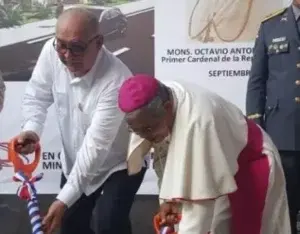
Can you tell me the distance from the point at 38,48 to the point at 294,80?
4.74 feet

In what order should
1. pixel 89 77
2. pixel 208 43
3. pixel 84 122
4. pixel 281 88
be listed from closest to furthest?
1. pixel 89 77
2. pixel 84 122
3. pixel 281 88
4. pixel 208 43

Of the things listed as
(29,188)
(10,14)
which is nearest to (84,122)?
(29,188)

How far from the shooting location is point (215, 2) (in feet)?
13.4

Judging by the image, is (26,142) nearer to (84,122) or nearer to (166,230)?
(84,122)

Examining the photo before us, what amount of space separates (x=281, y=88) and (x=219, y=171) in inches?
49.4

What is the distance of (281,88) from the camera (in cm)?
349

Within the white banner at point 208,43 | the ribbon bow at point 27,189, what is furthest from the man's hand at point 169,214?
the white banner at point 208,43

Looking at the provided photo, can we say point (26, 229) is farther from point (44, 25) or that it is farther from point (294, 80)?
point (294, 80)

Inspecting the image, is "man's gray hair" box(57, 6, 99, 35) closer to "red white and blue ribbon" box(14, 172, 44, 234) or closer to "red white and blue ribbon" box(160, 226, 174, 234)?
"red white and blue ribbon" box(14, 172, 44, 234)

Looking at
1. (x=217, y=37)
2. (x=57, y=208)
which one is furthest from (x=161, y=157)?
(x=217, y=37)

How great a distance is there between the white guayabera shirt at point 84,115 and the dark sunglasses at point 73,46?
0.15 m

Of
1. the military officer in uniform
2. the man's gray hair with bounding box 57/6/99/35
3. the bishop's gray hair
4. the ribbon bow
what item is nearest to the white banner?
the military officer in uniform

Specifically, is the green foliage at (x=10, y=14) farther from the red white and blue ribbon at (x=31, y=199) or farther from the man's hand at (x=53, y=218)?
the man's hand at (x=53, y=218)

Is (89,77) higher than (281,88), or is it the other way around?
(89,77)
